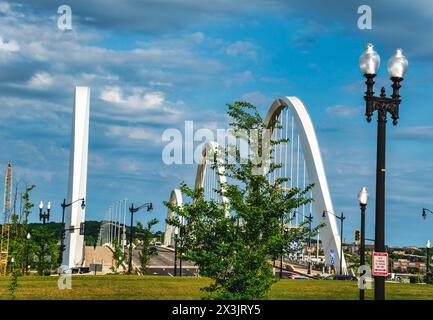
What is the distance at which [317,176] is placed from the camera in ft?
238

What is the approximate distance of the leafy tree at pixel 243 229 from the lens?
19.0 m

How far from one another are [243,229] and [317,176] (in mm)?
53463

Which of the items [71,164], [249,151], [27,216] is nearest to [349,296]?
[249,151]

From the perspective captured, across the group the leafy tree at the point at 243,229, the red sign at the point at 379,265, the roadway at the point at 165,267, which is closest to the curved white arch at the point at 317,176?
the roadway at the point at 165,267

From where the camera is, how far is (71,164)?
72.0 meters

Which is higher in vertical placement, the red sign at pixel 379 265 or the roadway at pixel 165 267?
the red sign at pixel 379 265

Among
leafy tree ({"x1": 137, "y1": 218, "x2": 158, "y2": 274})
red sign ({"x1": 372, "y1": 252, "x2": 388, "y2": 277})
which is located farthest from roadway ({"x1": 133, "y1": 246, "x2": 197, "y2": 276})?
red sign ({"x1": 372, "y1": 252, "x2": 388, "y2": 277})

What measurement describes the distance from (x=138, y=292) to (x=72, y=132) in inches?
1653

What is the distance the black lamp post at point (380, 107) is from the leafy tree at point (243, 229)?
18.6ft

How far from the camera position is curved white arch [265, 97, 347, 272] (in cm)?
6964

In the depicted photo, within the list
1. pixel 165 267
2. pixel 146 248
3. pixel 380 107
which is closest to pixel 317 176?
pixel 146 248

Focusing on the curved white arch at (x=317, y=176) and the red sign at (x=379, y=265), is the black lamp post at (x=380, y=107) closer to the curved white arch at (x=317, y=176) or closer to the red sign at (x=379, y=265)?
the red sign at (x=379, y=265)

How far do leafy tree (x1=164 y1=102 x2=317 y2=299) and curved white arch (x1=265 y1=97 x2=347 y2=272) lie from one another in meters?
48.9
